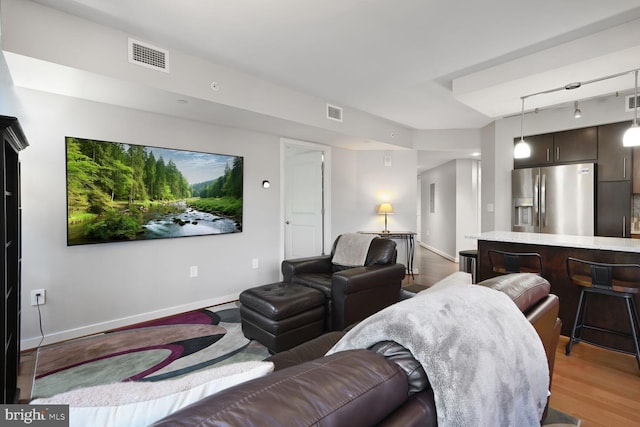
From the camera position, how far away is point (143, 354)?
249 cm

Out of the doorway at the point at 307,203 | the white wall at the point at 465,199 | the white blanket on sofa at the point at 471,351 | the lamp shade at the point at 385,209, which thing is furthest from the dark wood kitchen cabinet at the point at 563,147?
the white blanket on sofa at the point at 471,351

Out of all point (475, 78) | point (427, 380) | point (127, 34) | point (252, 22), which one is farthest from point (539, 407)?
point (127, 34)

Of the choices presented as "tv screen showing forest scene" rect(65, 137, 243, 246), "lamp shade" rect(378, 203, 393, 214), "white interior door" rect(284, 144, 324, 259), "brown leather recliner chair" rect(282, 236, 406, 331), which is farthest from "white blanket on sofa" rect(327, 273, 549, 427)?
"lamp shade" rect(378, 203, 393, 214)

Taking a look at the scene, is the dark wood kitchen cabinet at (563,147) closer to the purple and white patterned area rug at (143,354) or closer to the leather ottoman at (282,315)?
the leather ottoman at (282,315)

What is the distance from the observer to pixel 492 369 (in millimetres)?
892

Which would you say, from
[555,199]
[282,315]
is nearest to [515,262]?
[555,199]

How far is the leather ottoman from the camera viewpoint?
2.38 metres

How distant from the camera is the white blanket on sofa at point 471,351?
802mm

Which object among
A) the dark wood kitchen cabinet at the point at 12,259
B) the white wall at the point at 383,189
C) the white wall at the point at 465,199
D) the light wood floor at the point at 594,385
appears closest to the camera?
the dark wood kitchen cabinet at the point at 12,259

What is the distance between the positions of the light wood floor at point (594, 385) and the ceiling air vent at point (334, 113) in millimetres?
3361

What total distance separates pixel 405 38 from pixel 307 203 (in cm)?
312

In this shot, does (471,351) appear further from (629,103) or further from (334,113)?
(629,103)

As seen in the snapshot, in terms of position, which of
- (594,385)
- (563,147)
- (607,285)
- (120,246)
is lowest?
(594,385)

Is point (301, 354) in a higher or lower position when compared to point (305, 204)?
lower
